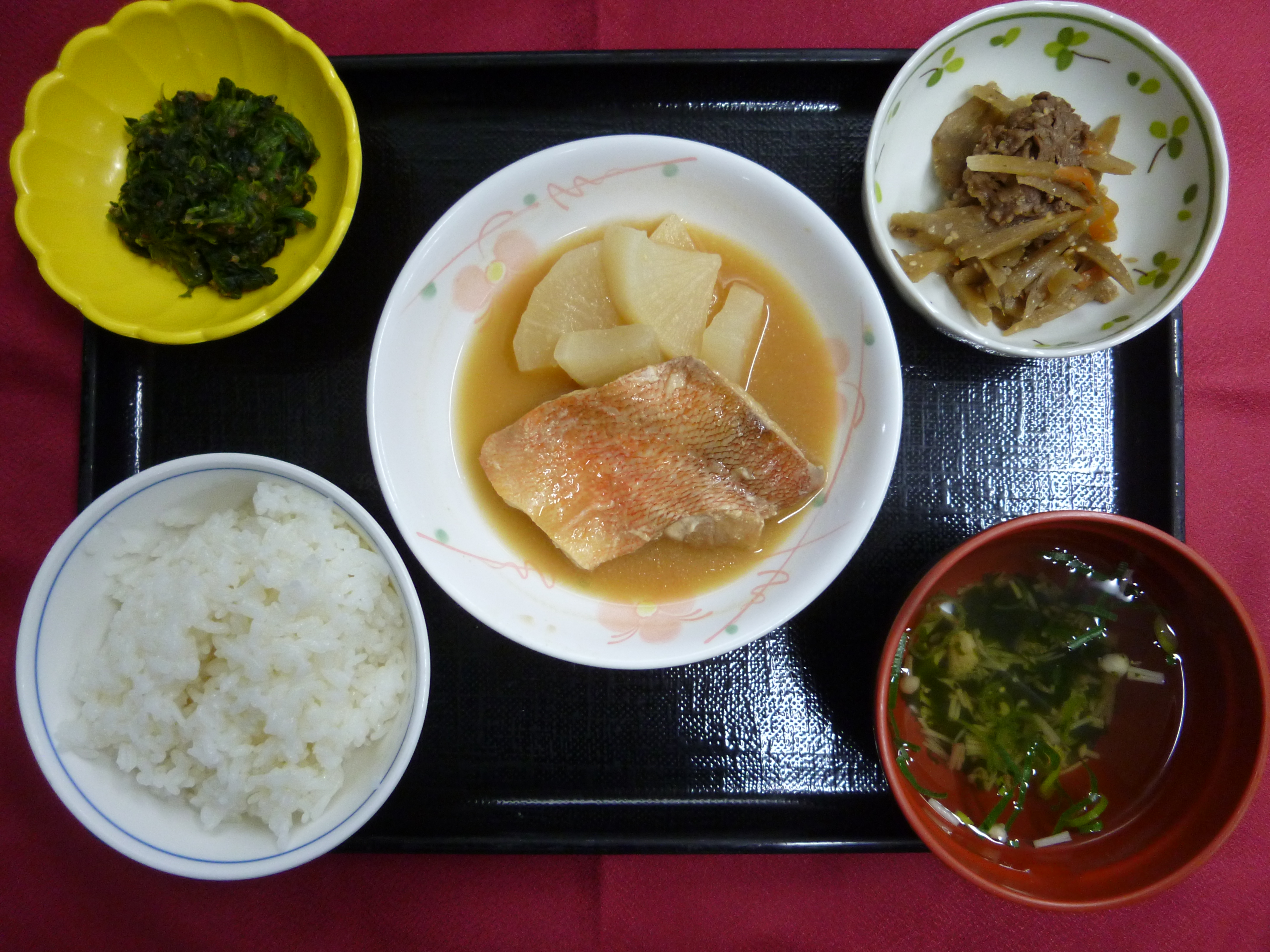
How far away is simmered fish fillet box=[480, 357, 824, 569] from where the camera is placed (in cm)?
197

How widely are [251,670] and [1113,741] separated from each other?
93.4 inches

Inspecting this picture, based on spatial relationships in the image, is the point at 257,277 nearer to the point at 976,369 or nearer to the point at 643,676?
the point at 643,676

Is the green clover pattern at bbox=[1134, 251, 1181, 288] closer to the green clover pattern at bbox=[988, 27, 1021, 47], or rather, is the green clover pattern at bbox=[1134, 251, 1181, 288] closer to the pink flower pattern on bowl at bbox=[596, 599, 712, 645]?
the green clover pattern at bbox=[988, 27, 1021, 47]

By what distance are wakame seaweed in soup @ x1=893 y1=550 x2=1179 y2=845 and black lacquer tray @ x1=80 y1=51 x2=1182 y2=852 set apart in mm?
163

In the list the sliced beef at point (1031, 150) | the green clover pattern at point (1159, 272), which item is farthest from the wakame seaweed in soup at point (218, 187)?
the green clover pattern at point (1159, 272)

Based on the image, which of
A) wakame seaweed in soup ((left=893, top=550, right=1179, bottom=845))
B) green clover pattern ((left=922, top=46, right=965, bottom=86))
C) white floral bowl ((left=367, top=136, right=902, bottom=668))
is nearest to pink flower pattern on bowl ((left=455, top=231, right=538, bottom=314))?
white floral bowl ((left=367, top=136, right=902, bottom=668))

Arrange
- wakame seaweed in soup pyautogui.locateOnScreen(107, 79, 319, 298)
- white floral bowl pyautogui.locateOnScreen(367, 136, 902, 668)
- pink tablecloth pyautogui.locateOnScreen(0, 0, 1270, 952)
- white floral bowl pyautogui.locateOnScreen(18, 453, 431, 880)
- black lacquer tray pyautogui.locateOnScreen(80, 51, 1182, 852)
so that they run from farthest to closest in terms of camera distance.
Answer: pink tablecloth pyautogui.locateOnScreen(0, 0, 1270, 952), black lacquer tray pyautogui.locateOnScreen(80, 51, 1182, 852), wakame seaweed in soup pyautogui.locateOnScreen(107, 79, 319, 298), white floral bowl pyautogui.locateOnScreen(367, 136, 902, 668), white floral bowl pyautogui.locateOnScreen(18, 453, 431, 880)

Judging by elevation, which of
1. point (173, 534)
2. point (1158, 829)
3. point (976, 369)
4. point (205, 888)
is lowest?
point (205, 888)

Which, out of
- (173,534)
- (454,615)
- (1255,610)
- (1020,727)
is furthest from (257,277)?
(1255,610)

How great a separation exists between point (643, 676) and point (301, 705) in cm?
93

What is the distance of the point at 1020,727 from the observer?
206 centimetres

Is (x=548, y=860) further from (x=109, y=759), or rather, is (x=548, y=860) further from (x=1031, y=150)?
(x=1031, y=150)

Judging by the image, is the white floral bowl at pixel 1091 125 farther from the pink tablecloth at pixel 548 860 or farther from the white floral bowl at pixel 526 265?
the pink tablecloth at pixel 548 860

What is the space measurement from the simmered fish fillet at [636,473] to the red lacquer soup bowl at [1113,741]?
0.51 metres
